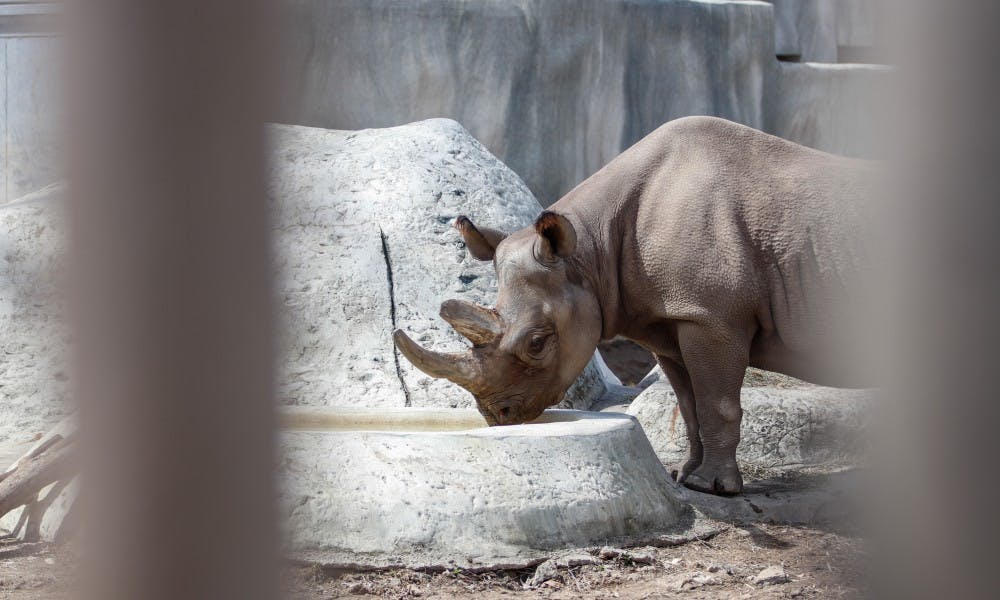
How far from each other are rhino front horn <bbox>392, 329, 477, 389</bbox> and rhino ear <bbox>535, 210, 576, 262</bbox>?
0.56 m

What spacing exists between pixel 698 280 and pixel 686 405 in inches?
31.1

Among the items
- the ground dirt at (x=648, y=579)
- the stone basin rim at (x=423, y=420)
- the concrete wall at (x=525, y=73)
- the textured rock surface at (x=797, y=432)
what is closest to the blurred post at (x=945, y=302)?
the ground dirt at (x=648, y=579)

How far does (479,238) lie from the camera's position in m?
5.26

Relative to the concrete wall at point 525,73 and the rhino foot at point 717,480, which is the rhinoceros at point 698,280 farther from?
the concrete wall at point 525,73

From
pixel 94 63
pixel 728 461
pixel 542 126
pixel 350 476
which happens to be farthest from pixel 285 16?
pixel 542 126

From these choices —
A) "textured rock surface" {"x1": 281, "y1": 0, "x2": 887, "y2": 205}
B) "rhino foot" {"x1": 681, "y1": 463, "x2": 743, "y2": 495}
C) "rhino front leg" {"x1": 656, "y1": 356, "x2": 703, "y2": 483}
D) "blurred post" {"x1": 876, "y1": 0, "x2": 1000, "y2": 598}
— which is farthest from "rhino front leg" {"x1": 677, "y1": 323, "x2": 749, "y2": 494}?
"textured rock surface" {"x1": 281, "y1": 0, "x2": 887, "y2": 205}

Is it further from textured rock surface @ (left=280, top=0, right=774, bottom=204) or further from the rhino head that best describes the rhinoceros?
textured rock surface @ (left=280, top=0, right=774, bottom=204)

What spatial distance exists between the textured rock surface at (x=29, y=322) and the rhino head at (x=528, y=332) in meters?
2.16

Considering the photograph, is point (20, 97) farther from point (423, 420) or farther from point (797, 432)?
point (797, 432)

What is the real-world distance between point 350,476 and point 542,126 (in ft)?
20.2

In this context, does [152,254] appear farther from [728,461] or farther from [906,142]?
[728,461]

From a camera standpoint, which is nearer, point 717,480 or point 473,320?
point 473,320

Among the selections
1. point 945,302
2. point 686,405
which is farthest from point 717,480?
point 945,302

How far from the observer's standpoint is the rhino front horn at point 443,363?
463 cm
